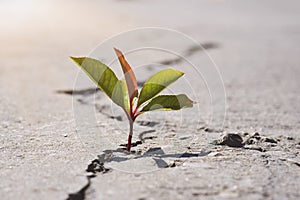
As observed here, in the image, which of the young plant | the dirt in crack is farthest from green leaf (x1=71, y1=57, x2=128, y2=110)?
→ the dirt in crack

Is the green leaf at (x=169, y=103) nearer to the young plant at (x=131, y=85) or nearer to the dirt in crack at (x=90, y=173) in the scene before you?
the young plant at (x=131, y=85)

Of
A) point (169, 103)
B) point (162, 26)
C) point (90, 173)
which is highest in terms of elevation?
point (162, 26)

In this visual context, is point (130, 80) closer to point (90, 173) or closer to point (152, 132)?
point (90, 173)

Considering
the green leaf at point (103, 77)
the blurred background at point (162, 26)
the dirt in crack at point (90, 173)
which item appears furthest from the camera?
the blurred background at point (162, 26)

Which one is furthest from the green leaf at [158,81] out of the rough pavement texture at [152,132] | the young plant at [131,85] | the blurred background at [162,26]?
the blurred background at [162,26]

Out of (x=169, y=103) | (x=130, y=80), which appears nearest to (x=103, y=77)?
(x=130, y=80)

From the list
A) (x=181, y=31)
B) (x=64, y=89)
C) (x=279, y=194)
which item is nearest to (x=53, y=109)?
(x=64, y=89)
